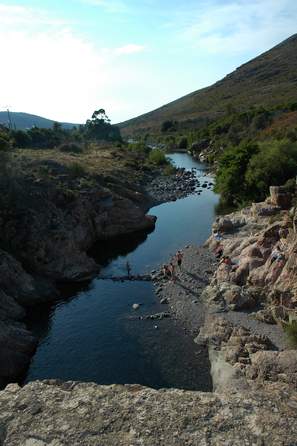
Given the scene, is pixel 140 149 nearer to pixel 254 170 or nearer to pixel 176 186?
pixel 176 186

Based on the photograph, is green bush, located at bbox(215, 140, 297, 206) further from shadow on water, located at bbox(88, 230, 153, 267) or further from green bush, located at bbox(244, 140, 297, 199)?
shadow on water, located at bbox(88, 230, 153, 267)

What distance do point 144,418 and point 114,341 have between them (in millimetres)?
15572

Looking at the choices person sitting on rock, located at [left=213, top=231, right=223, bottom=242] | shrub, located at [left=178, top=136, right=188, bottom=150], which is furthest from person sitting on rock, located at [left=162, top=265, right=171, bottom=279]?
shrub, located at [left=178, top=136, right=188, bottom=150]

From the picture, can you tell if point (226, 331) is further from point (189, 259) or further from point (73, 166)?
point (73, 166)

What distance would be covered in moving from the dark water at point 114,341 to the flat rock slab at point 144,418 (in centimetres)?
885

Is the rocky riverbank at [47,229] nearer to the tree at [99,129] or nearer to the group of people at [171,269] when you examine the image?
the group of people at [171,269]

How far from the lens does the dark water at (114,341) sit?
2946 centimetres

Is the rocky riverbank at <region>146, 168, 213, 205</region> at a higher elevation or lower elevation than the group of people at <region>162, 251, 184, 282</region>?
higher

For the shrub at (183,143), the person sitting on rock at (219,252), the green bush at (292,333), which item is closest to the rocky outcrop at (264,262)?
the person sitting on rock at (219,252)

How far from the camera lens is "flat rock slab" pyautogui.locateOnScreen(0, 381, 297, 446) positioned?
683 inches

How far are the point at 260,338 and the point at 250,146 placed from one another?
46055 mm

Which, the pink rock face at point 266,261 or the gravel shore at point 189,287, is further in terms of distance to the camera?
the gravel shore at point 189,287

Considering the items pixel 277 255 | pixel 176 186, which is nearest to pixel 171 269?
pixel 277 255

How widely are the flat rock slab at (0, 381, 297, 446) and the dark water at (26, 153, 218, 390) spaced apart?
885 centimetres
